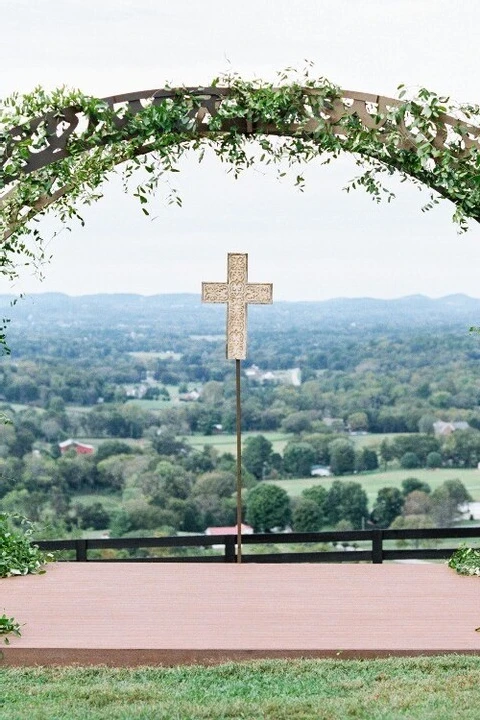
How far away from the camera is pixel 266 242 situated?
22.6 meters

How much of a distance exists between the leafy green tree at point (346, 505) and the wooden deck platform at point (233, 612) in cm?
1276

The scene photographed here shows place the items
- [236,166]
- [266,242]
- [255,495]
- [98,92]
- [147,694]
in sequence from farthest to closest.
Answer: [266,242]
[255,495]
[236,166]
[98,92]
[147,694]

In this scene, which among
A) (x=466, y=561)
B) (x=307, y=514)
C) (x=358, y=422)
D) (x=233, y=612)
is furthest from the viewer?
(x=358, y=422)

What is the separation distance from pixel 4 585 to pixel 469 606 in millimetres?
2741

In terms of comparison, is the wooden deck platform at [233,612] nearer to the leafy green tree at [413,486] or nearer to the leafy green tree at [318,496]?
the leafy green tree at [318,496]

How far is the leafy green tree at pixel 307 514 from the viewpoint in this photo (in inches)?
795

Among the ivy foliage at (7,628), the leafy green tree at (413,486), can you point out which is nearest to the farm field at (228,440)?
the leafy green tree at (413,486)

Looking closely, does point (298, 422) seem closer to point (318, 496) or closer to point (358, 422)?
point (358, 422)

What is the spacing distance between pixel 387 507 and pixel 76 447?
20.8ft

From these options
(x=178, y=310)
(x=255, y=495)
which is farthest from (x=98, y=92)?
(x=178, y=310)

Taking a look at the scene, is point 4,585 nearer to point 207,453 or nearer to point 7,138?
point 7,138

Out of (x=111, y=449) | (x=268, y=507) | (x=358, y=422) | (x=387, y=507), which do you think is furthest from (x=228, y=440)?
(x=387, y=507)

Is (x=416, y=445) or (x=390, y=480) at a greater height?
(x=416, y=445)

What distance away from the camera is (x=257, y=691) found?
4473 mm
